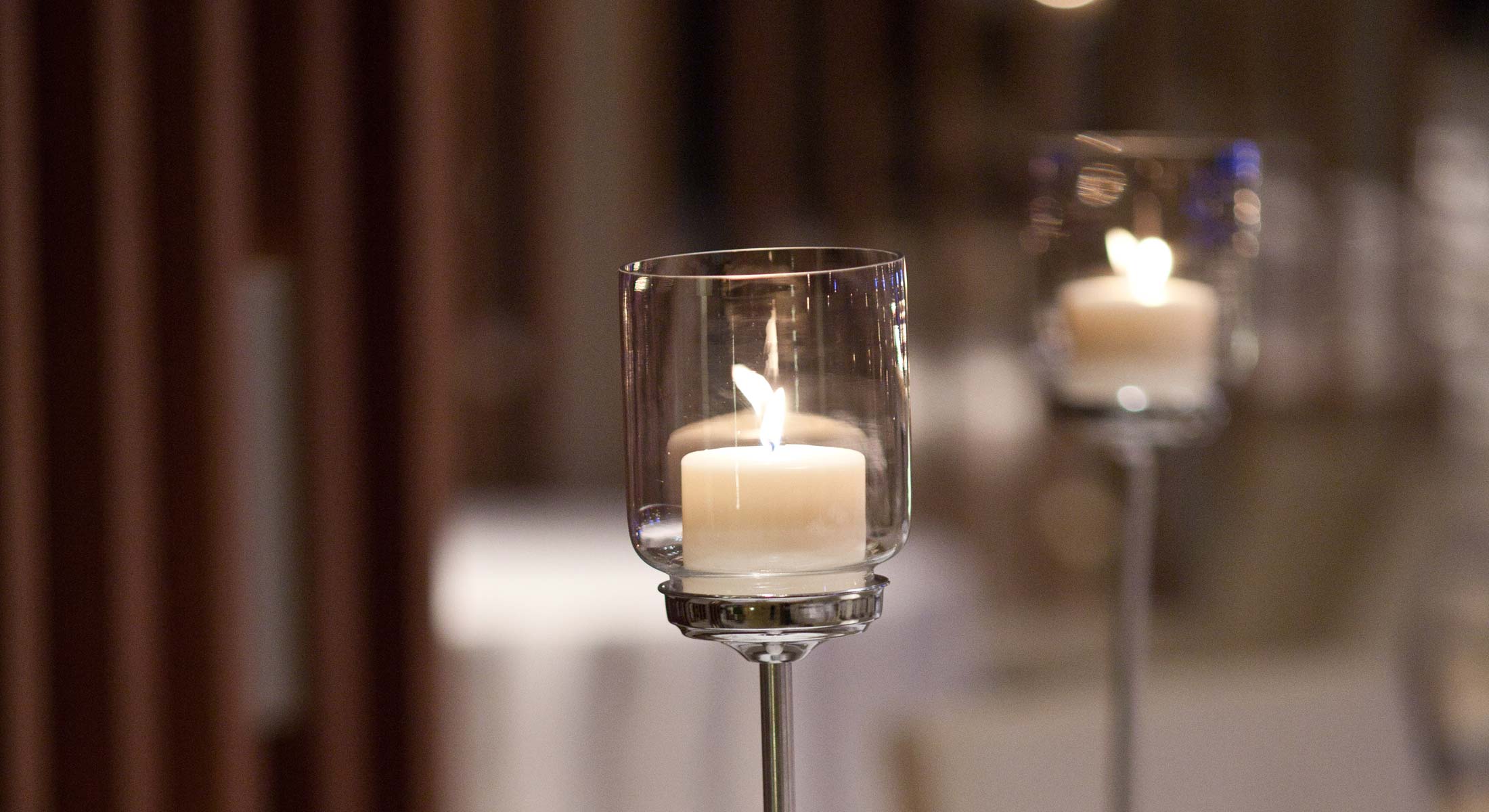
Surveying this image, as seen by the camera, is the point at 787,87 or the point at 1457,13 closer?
the point at 787,87

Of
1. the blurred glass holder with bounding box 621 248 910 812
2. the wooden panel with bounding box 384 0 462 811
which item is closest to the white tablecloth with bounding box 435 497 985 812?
the wooden panel with bounding box 384 0 462 811

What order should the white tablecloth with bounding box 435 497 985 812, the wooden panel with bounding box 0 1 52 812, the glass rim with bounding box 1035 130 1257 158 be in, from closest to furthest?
the wooden panel with bounding box 0 1 52 812 < the glass rim with bounding box 1035 130 1257 158 < the white tablecloth with bounding box 435 497 985 812

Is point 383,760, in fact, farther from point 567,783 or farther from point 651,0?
point 651,0

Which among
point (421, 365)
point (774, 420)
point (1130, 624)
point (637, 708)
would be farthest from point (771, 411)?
point (637, 708)

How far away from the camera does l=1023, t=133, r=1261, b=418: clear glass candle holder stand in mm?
801

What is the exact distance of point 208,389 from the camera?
760mm

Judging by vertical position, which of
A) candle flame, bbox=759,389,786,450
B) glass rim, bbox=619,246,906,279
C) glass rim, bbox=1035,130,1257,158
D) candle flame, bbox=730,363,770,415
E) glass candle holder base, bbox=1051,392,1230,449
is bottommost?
glass candle holder base, bbox=1051,392,1230,449

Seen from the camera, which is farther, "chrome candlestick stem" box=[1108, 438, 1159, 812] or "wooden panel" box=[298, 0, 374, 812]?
"wooden panel" box=[298, 0, 374, 812]

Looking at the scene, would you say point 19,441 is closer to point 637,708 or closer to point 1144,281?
point 1144,281

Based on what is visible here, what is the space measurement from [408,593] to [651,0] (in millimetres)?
2658

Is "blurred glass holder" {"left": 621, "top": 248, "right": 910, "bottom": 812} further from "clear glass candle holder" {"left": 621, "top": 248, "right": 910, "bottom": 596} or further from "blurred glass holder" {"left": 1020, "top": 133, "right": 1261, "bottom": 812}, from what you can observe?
"blurred glass holder" {"left": 1020, "top": 133, "right": 1261, "bottom": 812}

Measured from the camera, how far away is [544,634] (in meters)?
1.68

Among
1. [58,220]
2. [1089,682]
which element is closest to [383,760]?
[58,220]

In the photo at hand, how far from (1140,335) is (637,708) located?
38.6 inches
